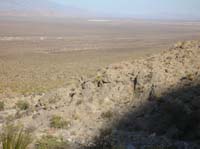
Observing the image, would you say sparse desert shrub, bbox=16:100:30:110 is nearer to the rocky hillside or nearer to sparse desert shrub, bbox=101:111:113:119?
the rocky hillside

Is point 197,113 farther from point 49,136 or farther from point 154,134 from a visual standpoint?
point 49,136

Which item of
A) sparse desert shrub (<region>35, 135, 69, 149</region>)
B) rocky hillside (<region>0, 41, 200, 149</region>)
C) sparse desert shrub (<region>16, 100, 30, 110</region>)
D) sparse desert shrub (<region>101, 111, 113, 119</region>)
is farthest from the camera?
sparse desert shrub (<region>16, 100, 30, 110</region>)

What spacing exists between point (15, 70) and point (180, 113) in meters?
25.5

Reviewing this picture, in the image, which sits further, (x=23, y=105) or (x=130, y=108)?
(x=23, y=105)

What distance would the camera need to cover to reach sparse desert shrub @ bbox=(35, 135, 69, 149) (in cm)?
937

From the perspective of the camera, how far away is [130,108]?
11.5m

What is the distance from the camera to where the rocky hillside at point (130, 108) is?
1004 centimetres

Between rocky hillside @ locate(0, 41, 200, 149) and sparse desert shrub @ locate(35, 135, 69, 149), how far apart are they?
0.33 metres

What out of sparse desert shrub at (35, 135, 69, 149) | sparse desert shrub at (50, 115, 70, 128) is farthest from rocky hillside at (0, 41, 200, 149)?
sparse desert shrub at (35, 135, 69, 149)

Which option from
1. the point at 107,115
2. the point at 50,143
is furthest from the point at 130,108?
the point at 50,143

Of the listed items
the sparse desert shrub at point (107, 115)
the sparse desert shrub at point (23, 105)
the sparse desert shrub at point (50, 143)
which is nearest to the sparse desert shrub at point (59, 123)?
the sparse desert shrub at point (107, 115)

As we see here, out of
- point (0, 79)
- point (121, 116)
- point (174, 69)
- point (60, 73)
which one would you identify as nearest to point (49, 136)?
point (121, 116)

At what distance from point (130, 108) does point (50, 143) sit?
285 cm

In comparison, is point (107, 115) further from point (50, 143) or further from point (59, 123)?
point (50, 143)
